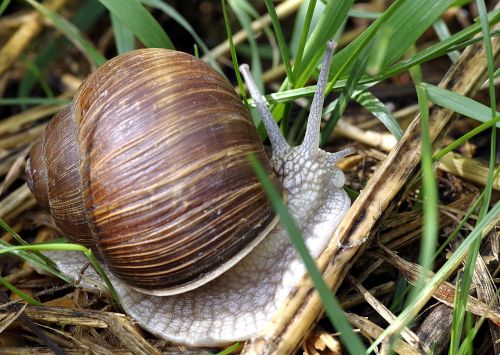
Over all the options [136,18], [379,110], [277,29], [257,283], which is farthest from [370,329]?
[136,18]

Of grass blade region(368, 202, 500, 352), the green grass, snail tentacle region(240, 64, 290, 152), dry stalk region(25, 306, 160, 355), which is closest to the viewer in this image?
grass blade region(368, 202, 500, 352)

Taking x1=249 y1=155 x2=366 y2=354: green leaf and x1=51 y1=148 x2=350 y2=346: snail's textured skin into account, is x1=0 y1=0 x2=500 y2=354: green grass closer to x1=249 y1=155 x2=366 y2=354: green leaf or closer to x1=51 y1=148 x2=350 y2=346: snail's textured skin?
x1=51 y1=148 x2=350 y2=346: snail's textured skin

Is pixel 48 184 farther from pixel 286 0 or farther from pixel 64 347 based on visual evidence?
pixel 286 0

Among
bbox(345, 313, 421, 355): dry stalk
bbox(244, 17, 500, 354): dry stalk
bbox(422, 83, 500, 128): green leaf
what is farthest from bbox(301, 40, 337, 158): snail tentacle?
bbox(345, 313, 421, 355): dry stalk

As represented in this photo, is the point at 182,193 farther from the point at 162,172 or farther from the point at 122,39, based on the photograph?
the point at 122,39

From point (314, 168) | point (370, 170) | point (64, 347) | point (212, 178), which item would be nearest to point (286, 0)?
point (370, 170)

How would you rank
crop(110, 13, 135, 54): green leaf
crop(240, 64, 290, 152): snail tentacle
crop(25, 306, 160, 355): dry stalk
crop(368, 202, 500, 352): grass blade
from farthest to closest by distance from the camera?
crop(110, 13, 135, 54): green leaf, crop(240, 64, 290, 152): snail tentacle, crop(25, 306, 160, 355): dry stalk, crop(368, 202, 500, 352): grass blade

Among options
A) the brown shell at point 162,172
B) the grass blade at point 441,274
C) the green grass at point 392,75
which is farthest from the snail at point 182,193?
the grass blade at point 441,274
